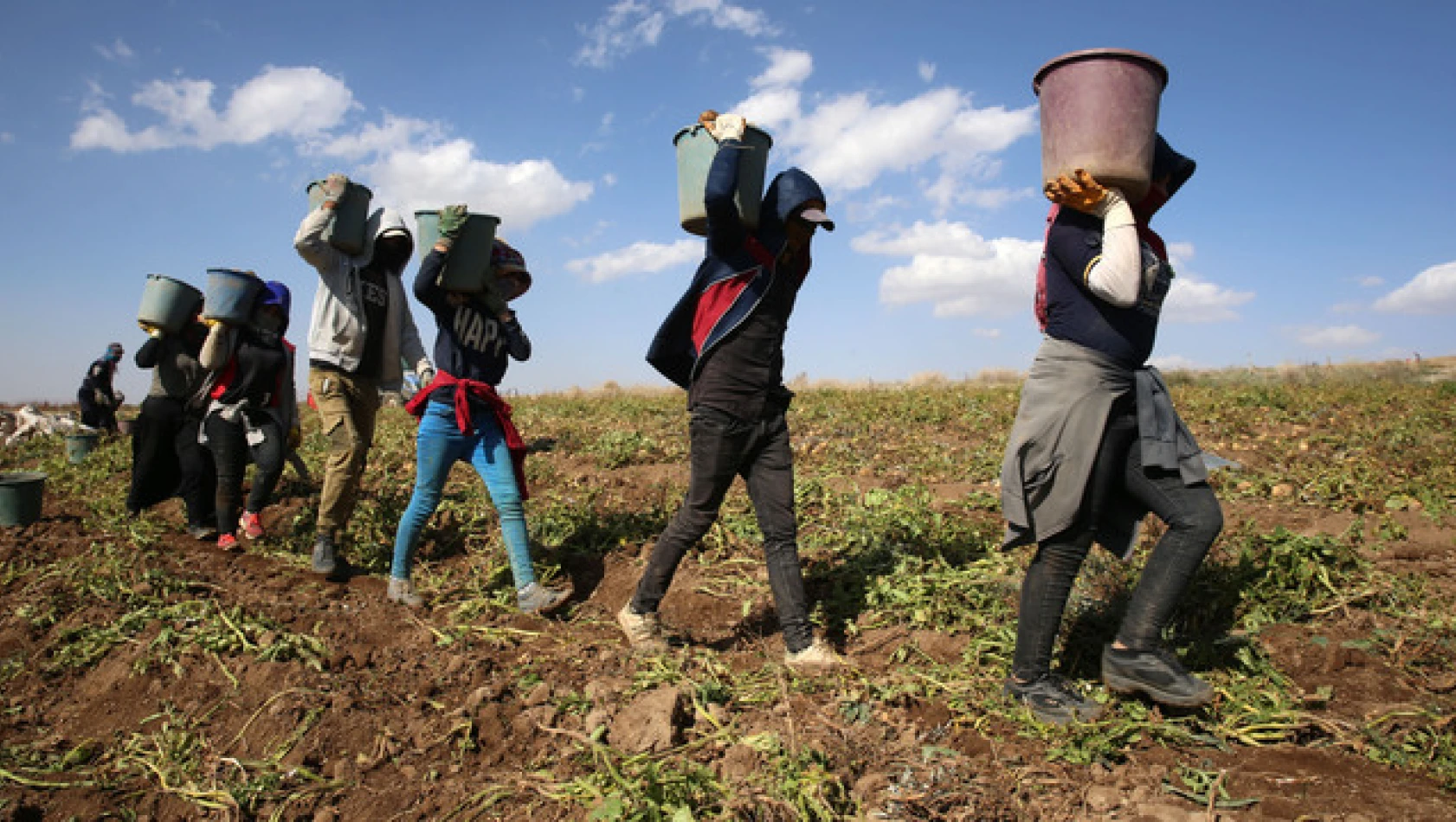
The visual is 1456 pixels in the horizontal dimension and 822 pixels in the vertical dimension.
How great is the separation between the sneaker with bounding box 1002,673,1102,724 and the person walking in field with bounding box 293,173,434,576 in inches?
131

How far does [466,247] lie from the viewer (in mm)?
4066

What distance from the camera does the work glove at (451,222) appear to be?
3.98 meters

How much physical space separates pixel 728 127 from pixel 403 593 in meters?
2.76

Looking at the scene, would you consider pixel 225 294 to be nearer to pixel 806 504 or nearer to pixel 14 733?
pixel 14 733

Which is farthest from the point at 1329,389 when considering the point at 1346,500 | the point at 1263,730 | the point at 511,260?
the point at 511,260

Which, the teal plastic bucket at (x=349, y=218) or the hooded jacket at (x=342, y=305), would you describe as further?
the hooded jacket at (x=342, y=305)

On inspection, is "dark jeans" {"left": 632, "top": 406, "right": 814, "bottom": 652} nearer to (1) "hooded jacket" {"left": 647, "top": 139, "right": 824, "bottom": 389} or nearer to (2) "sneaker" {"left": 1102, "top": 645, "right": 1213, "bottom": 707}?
(1) "hooded jacket" {"left": 647, "top": 139, "right": 824, "bottom": 389}

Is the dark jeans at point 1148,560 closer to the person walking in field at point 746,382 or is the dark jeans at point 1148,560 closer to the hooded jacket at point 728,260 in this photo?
the person walking in field at point 746,382

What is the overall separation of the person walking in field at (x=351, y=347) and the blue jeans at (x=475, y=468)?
1.95ft

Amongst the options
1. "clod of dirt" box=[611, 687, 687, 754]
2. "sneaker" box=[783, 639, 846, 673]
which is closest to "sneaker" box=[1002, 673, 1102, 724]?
"sneaker" box=[783, 639, 846, 673]

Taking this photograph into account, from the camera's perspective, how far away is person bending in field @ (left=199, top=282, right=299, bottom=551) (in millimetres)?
5543

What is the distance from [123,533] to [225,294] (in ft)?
5.78

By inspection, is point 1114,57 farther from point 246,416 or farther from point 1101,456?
point 246,416

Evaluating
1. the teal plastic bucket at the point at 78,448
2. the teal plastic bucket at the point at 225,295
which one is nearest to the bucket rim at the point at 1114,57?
the teal plastic bucket at the point at 225,295
